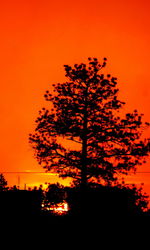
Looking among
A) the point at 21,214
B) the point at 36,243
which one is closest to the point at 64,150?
the point at 21,214

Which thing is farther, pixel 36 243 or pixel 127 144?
pixel 127 144

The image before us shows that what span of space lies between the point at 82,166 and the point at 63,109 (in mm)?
3547

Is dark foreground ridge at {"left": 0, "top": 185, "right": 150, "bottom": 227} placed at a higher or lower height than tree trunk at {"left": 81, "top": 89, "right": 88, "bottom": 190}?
lower

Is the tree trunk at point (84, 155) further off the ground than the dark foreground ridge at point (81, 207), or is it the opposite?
the tree trunk at point (84, 155)

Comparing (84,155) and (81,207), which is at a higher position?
(84,155)

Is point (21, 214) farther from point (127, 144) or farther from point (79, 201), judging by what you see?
point (127, 144)

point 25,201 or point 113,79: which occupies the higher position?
point 113,79

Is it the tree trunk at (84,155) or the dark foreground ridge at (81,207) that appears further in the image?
the tree trunk at (84,155)

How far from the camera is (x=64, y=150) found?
997 inches

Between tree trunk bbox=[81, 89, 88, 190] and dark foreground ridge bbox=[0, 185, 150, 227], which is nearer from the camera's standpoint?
dark foreground ridge bbox=[0, 185, 150, 227]

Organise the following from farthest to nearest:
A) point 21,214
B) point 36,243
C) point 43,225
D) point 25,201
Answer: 1. point 25,201
2. point 21,214
3. point 43,225
4. point 36,243

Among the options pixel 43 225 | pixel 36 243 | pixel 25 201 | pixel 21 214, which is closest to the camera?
pixel 36 243

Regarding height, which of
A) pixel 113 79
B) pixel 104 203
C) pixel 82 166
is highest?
pixel 113 79

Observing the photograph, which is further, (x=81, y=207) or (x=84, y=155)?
(x=84, y=155)
